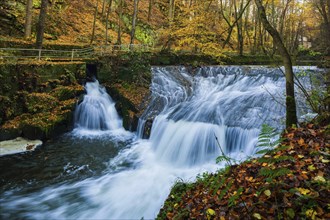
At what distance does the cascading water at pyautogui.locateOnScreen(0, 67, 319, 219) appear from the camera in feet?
23.6

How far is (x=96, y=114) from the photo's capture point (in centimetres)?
1450

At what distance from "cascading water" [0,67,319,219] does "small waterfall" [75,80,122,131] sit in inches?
15.0

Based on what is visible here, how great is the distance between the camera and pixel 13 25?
62.2ft

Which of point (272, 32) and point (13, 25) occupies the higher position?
point (13, 25)

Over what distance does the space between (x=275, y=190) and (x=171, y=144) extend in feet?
25.1

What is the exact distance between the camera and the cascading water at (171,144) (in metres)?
7.18

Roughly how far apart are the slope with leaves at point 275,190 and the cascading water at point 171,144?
2.32 metres

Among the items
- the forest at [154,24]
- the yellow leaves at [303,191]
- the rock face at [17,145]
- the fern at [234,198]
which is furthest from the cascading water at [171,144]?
the yellow leaves at [303,191]

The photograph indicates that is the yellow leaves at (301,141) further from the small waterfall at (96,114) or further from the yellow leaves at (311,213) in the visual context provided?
the small waterfall at (96,114)

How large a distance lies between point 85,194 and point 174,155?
3986 millimetres

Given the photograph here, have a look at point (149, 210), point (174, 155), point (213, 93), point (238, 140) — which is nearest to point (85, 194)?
point (149, 210)

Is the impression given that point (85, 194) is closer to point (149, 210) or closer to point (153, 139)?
point (149, 210)

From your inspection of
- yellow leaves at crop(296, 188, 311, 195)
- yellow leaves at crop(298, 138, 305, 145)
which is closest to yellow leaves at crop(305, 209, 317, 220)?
yellow leaves at crop(296, 188, 311, 195)

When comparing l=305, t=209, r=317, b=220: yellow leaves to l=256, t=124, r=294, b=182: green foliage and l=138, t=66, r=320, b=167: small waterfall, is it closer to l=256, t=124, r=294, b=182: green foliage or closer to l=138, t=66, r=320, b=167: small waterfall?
l=256, t=124, r=294, b=182: green foliage
